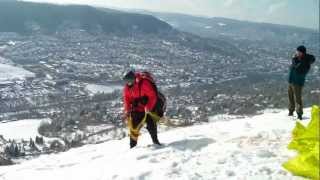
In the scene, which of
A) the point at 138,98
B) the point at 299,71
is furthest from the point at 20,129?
the point at 138,98

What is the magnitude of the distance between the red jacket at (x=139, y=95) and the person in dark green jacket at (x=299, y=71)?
14.5 feet

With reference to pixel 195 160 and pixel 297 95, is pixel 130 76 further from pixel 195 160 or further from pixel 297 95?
pixel 297 95

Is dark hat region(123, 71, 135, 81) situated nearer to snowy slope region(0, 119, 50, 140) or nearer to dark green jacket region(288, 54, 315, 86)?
dark green jacket region(288, 54, 315, 86)

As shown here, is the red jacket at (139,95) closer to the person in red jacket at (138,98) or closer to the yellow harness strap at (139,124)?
the person in red jacket at (138,98)

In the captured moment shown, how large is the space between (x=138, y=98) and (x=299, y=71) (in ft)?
16.0

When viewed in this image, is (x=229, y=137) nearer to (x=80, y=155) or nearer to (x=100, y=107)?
(x=80, y=155)

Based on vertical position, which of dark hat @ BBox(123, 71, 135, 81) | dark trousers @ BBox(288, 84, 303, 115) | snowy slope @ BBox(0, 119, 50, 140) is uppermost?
dark hat @ BBox(123, 71, 135, 81)

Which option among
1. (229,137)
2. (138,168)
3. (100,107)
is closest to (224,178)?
(138,168)

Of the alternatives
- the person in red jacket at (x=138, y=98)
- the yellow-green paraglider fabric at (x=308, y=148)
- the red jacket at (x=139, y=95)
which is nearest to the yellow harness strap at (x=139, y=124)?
the person in red jacket at (x=138, y=98)

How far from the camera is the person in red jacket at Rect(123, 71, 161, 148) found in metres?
13.4

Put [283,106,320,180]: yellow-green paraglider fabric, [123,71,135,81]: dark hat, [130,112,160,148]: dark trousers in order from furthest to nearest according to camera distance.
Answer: [130,112,160,148]: dark trousers
[123,71,135,81]: dark hat
[283,106,320,180]: yellow-green paraglider fabric

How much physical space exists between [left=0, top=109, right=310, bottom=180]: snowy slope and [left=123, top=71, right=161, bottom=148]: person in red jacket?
0.67 metres

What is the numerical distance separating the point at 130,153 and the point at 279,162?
13.1ft

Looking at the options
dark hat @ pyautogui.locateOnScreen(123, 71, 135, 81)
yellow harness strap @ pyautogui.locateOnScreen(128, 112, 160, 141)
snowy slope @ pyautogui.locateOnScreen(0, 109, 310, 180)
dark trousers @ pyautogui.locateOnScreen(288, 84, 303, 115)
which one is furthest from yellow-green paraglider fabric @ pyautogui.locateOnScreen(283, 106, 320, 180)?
dark trousers @ pyautogui.locateOnScreen(288, 84, 303, 115)
